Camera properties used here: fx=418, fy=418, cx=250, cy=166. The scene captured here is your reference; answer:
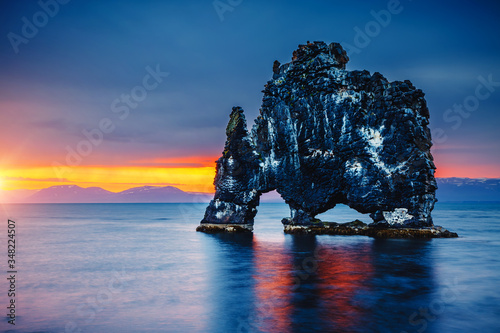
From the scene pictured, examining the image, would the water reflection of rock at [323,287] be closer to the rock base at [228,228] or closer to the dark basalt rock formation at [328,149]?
the dark basalt rock formation at [328,149]

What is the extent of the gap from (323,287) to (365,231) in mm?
30470

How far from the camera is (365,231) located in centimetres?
5528

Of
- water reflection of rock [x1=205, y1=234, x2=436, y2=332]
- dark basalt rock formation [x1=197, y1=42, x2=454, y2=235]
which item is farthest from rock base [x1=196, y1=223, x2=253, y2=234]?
water reflection of rock [x1=205, y1=234, x2=436, y2=332]

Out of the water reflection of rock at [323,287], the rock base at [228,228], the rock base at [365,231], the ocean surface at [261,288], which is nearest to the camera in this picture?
the water reflection of rock at [323,287]

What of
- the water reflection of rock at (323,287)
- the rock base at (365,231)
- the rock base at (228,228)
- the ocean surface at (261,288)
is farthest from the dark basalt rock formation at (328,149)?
the water reflection of rock at (323,287)

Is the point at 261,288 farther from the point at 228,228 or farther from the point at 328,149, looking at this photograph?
the point at 228,228

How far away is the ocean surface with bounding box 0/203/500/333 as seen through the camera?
20.2 m

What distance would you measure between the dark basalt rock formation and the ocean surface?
712cm

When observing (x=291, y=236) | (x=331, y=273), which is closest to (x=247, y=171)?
(x=291, y=236)

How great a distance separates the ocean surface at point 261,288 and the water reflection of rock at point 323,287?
0.23ft

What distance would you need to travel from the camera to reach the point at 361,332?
18.4 meters

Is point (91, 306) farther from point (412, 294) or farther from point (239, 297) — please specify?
point (412, 294)

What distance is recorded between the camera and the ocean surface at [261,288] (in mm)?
20219

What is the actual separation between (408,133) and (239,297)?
34887 millimetres
